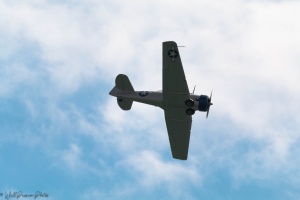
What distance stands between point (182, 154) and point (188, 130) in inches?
93.6

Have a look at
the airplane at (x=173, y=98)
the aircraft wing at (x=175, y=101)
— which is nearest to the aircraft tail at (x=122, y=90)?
the airplane at (x=173, y=98)

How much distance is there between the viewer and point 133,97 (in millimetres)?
37469

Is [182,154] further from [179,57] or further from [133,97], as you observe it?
[179,57]

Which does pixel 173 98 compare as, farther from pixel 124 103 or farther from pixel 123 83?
pixel 123 83

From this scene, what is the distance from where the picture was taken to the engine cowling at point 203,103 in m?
34.3

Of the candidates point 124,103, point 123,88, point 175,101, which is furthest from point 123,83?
point 175,101

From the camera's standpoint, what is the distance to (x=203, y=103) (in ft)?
113

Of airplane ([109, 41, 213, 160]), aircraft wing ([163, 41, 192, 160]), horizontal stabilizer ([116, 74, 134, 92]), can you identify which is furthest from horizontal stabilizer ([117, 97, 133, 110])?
aircraft wing ([163, 41, 192, 160])

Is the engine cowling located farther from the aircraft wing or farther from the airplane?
the aircraft wing

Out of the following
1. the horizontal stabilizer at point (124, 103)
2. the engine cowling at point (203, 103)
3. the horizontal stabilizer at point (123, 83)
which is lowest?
the engine cowling at point (203, 103)

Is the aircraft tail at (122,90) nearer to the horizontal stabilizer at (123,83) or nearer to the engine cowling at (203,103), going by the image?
the horizontal stabilizer at (123,83)

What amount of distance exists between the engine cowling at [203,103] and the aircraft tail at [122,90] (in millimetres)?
6162

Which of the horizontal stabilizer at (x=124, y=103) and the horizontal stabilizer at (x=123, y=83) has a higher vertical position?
the horizontal stabilizer at (x=123, y=83)

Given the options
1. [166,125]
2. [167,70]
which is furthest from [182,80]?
[166,125]
